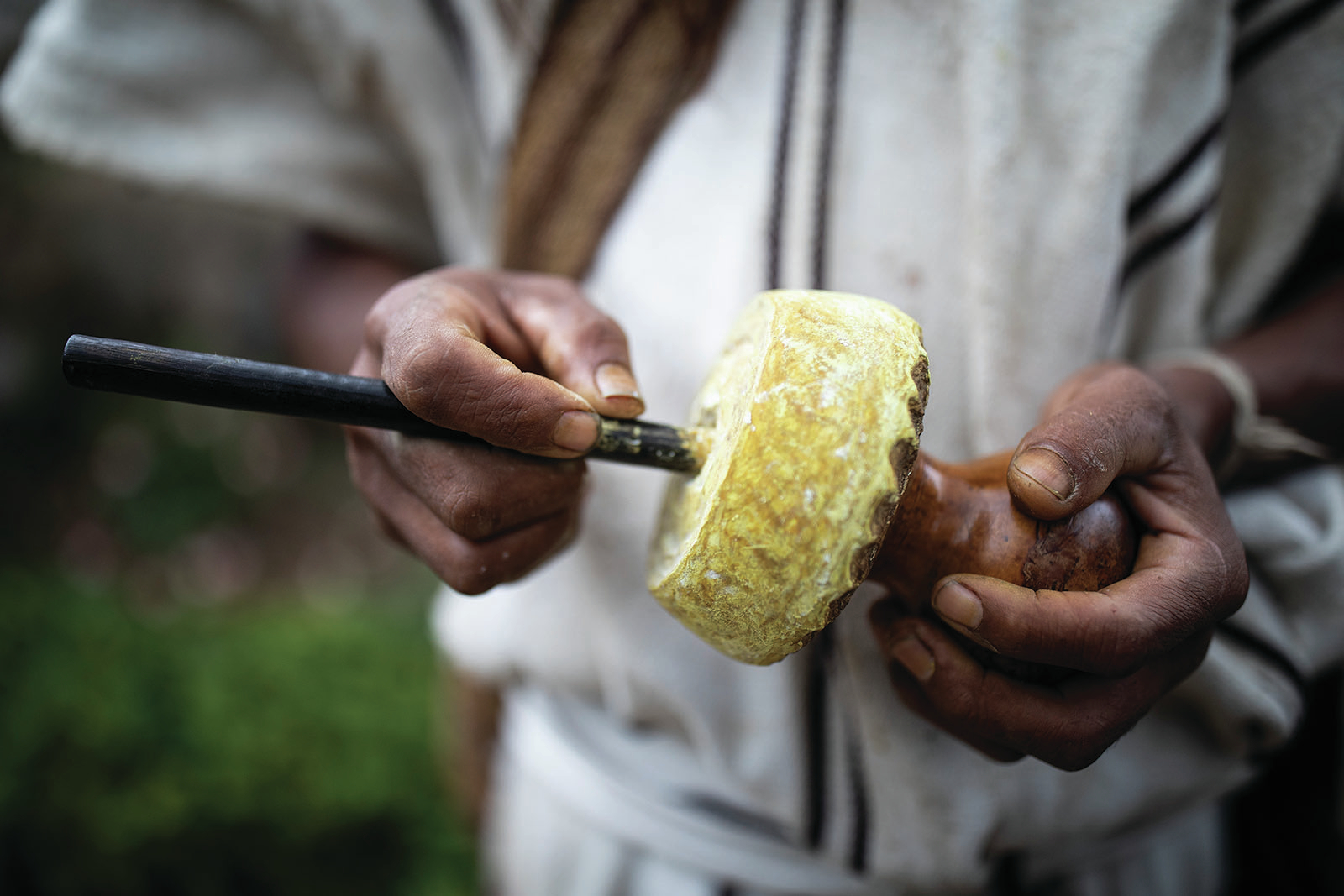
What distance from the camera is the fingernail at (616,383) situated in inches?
25.8

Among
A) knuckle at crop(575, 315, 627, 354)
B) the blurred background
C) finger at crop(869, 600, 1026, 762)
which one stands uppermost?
knuckle at crop(575, 315, 627, 354)

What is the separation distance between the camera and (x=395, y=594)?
3.22 metres

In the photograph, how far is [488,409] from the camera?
1.97 ft

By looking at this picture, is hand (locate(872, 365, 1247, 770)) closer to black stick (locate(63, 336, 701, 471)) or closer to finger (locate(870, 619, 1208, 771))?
finger (locate(870, 619, 1208, 771))

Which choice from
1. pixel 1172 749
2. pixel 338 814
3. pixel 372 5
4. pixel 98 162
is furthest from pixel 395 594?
pixel 1172 749

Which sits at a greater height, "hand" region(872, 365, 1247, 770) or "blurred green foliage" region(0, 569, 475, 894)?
"hand" region(872, 365, 1247, 770)

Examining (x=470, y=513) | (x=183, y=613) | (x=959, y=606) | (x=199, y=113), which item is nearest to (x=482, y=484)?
(x=470, y=513)

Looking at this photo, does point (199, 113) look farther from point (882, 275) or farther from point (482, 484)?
point (882, 275)

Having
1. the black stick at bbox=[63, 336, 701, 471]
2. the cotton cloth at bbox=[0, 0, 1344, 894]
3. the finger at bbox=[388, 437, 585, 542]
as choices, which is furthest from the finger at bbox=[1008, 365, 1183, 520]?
the finger at bbox=[388, 437, 585, 542]

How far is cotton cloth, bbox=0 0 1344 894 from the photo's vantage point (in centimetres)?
76

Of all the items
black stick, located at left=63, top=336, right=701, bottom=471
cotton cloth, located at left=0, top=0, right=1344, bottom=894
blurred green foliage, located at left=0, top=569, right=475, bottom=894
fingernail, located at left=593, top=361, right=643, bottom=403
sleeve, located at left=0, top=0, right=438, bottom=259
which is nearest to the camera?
black stick, located at left=63, top=336, right=701, bottom=471

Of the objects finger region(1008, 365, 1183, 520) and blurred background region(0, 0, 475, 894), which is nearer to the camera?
finger region(1008, 365, 1183, 520)

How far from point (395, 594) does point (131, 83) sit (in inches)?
97.0

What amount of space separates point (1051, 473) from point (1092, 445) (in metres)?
0.05
